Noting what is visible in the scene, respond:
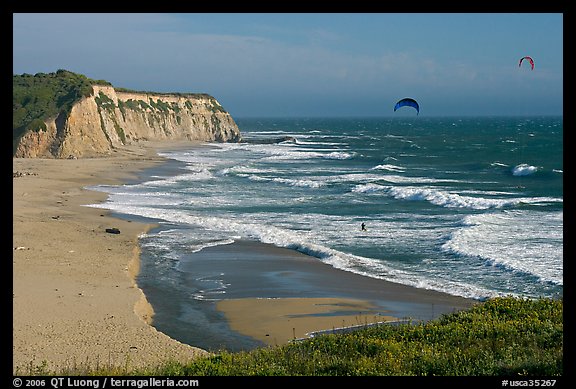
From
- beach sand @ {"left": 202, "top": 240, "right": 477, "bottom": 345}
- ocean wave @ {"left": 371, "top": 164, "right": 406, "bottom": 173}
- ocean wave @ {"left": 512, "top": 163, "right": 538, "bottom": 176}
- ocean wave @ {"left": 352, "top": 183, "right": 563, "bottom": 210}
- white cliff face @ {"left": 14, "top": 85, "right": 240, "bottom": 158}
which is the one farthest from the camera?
ocean wave @ {"left": 371, "top": 164, "right": 406, "bottom": 173}

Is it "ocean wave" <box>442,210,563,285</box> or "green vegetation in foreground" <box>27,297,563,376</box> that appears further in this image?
"ocean wave" <box>442,210,563,285</box>

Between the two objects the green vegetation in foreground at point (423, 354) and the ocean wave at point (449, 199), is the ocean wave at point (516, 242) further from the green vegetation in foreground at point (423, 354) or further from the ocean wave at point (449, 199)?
the green vegetation in foreground at point (423, 354)

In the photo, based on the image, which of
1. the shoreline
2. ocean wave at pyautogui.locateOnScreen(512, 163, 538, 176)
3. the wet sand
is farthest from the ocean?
the shoreline

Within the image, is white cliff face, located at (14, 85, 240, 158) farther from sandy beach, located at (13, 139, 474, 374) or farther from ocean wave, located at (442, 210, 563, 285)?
ocean wave, located at (442, 210, 563, 285)

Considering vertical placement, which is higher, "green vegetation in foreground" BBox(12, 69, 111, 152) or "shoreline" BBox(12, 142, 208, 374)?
"green vegetation in foreground" BBox(12, 69, 111, 152)

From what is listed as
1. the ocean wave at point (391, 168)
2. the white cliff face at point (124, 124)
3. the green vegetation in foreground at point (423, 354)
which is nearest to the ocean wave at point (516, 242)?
the green vegetation in foreground at point (423, 354)

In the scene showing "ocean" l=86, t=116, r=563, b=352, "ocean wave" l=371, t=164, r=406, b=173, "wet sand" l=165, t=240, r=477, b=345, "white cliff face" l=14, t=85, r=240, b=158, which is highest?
"white cliff face" l=14, t=85, r=240, b=158

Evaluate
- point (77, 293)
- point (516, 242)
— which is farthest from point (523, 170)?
point (77, 293)
